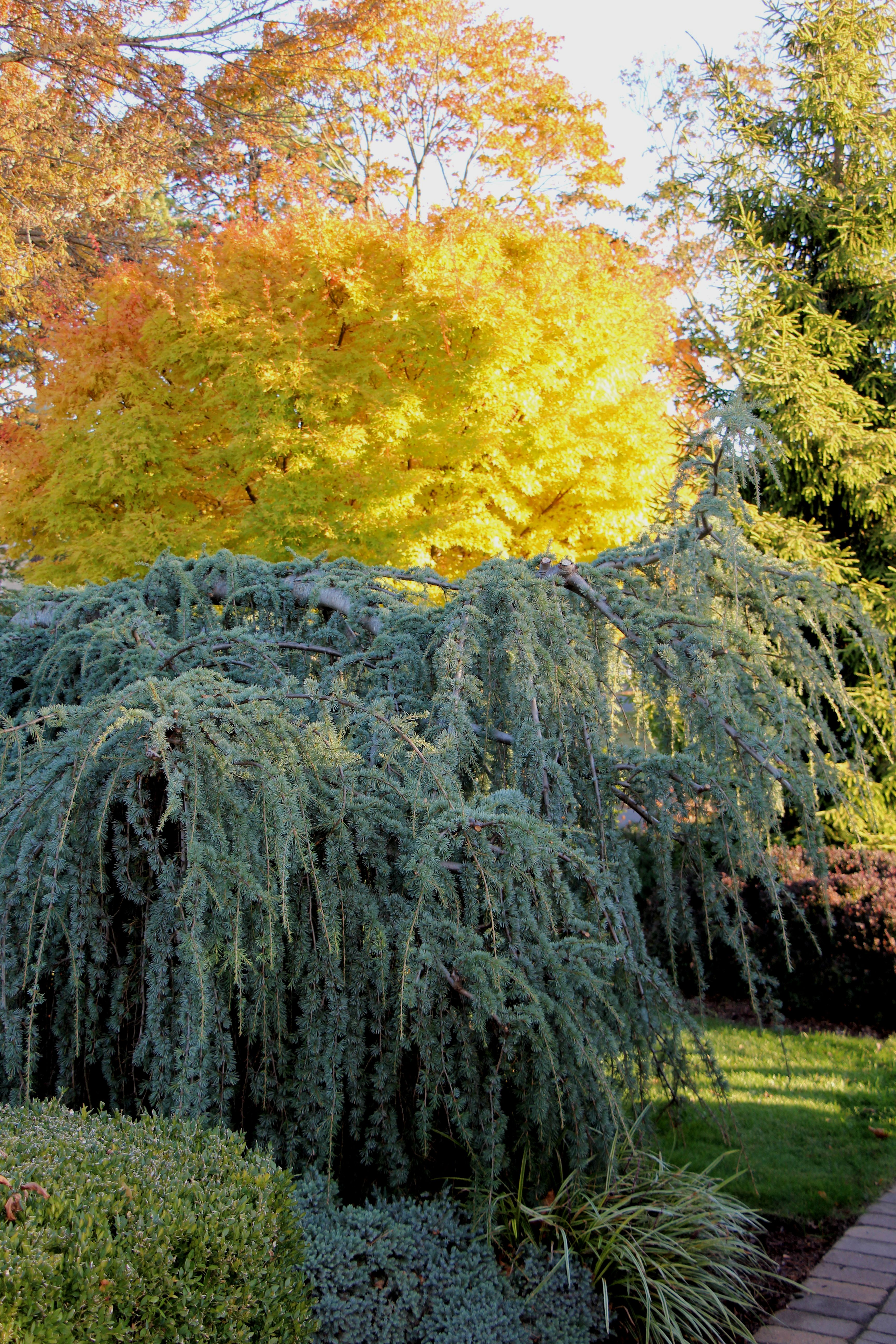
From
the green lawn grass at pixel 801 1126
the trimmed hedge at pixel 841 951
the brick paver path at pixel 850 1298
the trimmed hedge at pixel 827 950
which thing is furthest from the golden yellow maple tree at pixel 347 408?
the brick paver path at pixel 850 1298

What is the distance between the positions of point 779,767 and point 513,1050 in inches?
48.3

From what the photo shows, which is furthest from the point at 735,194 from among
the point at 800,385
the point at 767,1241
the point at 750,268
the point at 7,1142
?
the point at 7,1142

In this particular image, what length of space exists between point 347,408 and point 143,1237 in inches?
288

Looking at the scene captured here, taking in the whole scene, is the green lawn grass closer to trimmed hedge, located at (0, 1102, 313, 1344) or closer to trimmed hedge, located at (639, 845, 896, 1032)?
trimmed hedge, located at (639, 845, 896, 1032)

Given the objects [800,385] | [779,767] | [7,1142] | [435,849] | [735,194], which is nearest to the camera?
[7,1142]

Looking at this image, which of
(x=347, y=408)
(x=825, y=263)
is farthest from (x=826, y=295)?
(x=347, y=408)

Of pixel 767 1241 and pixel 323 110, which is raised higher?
pixel 323 110

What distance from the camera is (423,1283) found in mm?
2508

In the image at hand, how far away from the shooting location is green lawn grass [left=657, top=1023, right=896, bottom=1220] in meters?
3.97

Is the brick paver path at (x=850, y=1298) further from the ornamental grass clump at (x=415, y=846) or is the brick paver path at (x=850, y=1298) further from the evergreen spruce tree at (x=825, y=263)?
the evergreen spruce tree at (x=825, y=263)

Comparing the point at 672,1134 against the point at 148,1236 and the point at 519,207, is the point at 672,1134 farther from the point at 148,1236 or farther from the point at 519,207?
the point at 519,207

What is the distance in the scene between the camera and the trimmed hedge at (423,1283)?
2.37 m

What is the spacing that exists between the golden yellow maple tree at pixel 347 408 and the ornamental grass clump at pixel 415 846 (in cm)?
490

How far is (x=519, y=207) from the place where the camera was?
→ 12.1 metres
